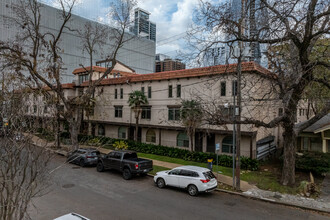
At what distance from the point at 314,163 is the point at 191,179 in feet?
36.7

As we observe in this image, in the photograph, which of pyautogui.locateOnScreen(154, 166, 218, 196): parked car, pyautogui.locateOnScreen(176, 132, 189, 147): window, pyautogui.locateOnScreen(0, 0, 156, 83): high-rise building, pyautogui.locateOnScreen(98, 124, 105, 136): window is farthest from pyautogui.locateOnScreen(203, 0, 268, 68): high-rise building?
pyautogui.locateOnScreen(98, 124, 105, 136): window

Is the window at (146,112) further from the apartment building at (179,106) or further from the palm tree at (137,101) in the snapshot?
the palm tree at (137,101)

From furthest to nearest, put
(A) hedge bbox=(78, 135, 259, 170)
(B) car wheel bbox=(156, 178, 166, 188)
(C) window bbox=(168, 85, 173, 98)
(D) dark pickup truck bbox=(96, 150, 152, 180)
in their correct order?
1. (C) window bbox=(168, 85, 173, 98)
2. (A) hedge bbox=(78, 135, 259, 170)
3. (D) dark pickup truck bbox=(96, 150, 152, 180)
4. (B) car wheel bbox=(156, 178, 166, 188)

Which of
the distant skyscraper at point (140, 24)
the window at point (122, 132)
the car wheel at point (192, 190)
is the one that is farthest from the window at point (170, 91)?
the car wheel at point (192, 190)

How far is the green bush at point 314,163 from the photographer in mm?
16562

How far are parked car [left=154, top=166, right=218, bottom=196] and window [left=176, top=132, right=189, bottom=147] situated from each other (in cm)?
1048

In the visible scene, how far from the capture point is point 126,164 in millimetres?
15719

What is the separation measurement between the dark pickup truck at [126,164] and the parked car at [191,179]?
7.44ft

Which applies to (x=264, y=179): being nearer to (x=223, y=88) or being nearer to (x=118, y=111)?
(x=223, y=88)

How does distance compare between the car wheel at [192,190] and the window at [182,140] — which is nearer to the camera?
the car wheel at [192,190]

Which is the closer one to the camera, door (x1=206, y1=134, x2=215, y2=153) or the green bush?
the green bush

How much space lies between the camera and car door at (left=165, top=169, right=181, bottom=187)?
43.1ft

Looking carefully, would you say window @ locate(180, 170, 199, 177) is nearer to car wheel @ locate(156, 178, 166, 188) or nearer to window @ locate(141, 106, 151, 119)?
car wheel @ locate(156, 178, 166, 188)

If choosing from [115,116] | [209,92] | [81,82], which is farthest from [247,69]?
[81,82]
